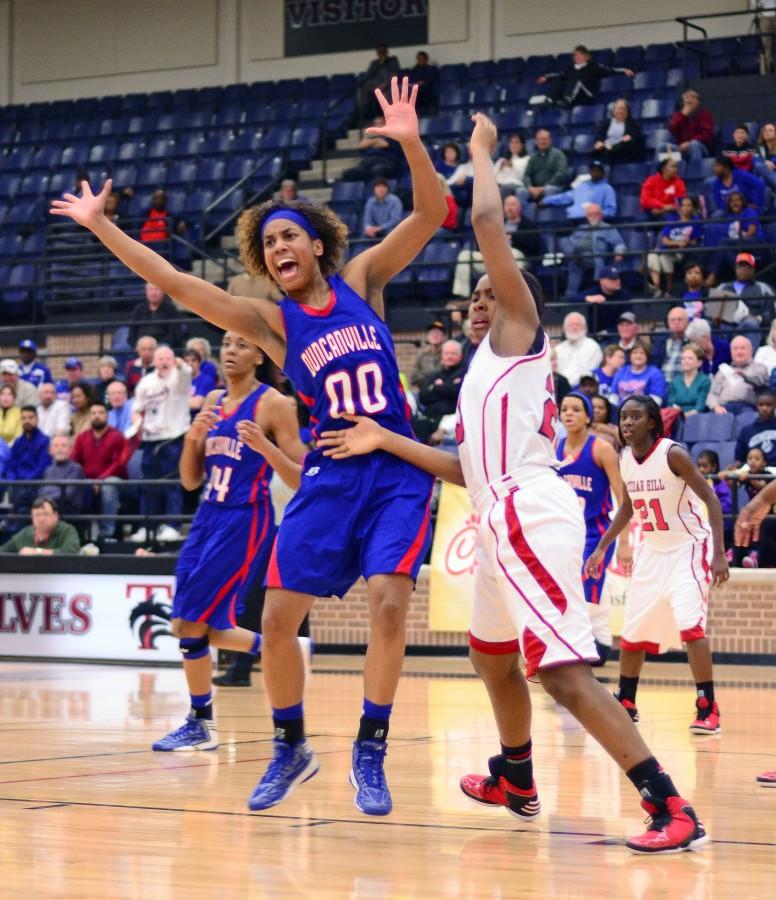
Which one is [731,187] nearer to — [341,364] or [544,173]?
[544,173]

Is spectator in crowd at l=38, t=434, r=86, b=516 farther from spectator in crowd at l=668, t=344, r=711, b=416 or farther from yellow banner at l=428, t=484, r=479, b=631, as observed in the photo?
spectator in crowd at l=668, t=344, r=711, b=416

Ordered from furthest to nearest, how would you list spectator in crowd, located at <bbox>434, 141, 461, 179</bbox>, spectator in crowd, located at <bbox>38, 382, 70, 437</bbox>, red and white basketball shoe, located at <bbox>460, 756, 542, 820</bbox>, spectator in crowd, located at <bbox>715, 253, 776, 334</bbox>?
spectator in crowd, located at <bbox>434, 141, 461, 179</bbox> < spectator in crowd, located at <bbox>38, 382, 70, 437</bbox> < spectator in crowd, located at <bbox>715, 253, 776, 334</bbox> < red and white basketball shoe, located at <bbox>460, 756, 542, 820</bbox>

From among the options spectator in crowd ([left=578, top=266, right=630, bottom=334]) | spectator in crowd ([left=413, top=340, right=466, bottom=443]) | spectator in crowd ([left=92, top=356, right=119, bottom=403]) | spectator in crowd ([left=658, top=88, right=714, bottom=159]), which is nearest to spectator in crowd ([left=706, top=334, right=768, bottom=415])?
spectator in crowd ([left=578, top=266, right=630, bottom=334])

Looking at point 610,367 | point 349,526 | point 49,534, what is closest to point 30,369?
point 49,534

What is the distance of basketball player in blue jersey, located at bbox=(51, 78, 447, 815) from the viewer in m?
4.75

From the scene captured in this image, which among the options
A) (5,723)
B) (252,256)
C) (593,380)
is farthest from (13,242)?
(252,256)

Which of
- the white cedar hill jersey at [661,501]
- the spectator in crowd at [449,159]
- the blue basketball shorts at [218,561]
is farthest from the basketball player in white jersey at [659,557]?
the spectator in crowd at [449,159]

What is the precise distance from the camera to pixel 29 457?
15.3 meters

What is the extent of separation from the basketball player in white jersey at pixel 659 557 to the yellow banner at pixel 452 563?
4599 millimetres

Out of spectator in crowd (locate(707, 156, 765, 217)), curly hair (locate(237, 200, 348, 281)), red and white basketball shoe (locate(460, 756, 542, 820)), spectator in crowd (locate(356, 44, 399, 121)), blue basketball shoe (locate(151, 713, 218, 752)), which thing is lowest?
blue basketball shoe (locate(151, 713, 218, 752))

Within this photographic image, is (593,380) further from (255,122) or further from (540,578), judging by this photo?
(255,122)

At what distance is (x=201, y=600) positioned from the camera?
7.24m

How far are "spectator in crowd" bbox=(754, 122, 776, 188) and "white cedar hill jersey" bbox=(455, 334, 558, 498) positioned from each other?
40.7 ft

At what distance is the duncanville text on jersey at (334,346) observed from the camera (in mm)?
4852
